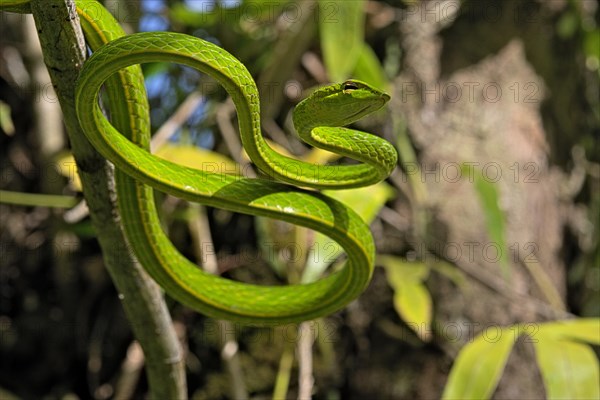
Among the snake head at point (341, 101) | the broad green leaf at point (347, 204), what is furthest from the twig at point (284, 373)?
the snake head at point (341, 101)

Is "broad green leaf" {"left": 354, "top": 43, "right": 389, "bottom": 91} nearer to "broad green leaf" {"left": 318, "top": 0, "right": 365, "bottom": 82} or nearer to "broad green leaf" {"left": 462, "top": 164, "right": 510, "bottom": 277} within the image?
"broad green leaf" {"left": 318, "top": 0, "right": 365, "bottom": 82}

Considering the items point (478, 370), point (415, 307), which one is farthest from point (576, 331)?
point (415, 307)

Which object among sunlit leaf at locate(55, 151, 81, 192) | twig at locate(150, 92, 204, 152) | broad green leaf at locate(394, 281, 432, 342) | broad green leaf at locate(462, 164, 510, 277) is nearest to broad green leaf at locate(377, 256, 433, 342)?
broad green leaf at locate(394, 281, 432, 342)

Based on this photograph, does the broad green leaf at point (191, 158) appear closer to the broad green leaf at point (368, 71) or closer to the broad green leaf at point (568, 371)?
the broad green leaf at point (368, 71)

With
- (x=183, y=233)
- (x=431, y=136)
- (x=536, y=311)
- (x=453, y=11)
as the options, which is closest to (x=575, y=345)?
(x=536, y=311)

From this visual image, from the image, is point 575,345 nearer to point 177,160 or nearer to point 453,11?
point 177,160

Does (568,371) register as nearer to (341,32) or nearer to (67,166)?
(341,32)

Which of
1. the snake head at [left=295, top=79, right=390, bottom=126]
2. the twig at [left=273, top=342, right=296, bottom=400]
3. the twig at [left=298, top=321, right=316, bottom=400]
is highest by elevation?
the snake head at [left=295, top=79, right=390, bottom=126]
